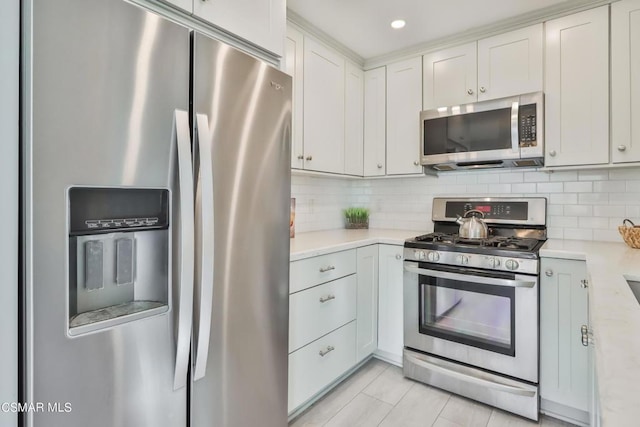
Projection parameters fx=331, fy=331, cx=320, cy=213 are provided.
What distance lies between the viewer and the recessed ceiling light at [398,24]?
2.27 meters

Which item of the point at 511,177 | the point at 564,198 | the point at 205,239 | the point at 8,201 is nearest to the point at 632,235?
the point at 564,198

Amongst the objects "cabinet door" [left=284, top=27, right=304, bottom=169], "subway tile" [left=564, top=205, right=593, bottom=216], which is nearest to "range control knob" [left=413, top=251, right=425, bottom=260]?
"cabinet door" [left=284, top=27, right=304, bottom=169]

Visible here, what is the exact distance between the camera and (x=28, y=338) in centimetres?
78

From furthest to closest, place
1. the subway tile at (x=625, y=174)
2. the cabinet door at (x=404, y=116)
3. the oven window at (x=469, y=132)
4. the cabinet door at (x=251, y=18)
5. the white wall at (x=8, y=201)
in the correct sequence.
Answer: the cabinet door at (x=404, y=116) < the oven window at (x=469, y=132) < the subway tile at (x=625, y=174) < the cabinet door at (x=251, y=18) < the white wall at (x=8, y=201)

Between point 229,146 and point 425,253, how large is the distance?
1499 mm

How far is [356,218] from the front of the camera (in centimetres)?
311

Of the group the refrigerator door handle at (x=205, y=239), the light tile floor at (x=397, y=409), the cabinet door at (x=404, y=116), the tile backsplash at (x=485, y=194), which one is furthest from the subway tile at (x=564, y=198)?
the refrigerator door handle at (x=205, y=239)

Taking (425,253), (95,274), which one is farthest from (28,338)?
(425,253)

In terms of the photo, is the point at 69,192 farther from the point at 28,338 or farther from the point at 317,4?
the point at 317,4

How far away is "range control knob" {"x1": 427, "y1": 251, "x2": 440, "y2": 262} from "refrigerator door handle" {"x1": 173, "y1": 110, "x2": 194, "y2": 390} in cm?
157

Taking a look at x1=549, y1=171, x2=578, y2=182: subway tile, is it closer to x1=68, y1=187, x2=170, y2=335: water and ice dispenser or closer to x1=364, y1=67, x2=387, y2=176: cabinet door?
x1=364, y1=67, x2=387, y2=176: cabinet door

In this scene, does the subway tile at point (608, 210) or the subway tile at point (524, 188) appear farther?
the subway tile at point (524, 188)

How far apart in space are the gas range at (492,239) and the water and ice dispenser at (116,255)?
1.65 metres

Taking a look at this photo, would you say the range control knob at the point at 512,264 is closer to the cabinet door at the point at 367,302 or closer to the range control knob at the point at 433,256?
the range control knob at the point at 433,256
